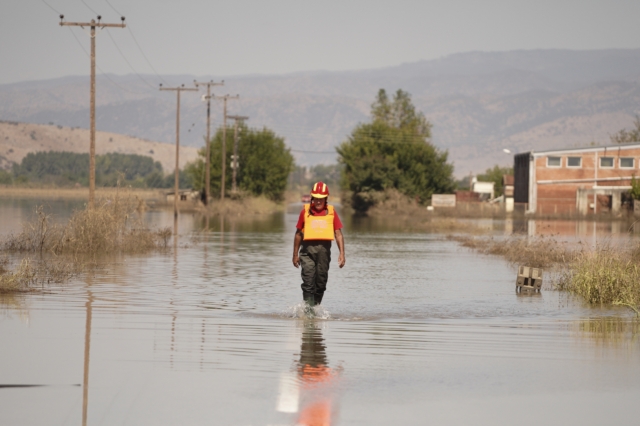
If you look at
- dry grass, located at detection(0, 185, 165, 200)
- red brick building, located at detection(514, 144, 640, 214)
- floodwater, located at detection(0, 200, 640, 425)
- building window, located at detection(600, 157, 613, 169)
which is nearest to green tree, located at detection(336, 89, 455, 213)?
red brick building, located at detection(514, 144, 640, 214)

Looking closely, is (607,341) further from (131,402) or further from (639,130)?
(639,130)

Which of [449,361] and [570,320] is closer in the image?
[449,361]

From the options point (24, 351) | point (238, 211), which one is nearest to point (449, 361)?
point (24, 351)

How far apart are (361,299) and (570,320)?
4681 mm

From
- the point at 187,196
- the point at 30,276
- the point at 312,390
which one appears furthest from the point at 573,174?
the point at 312,390

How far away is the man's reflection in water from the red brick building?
75843 millimetres

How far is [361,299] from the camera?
19.8 metres

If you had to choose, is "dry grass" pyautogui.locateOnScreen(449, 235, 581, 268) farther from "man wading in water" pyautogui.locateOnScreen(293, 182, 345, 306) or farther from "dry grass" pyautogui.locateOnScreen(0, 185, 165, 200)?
"dry grass" pyautogui.locateOnScreen(0, 185, 165, 200)

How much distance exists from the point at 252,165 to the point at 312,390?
279 feet

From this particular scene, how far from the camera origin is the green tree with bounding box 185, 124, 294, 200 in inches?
3617

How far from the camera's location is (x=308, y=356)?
12.0m

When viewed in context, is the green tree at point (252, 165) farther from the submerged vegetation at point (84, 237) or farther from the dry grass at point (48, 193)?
the submerged vegetation at point (84, 237)

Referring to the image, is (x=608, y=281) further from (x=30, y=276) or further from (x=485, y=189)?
(x=485, y=189)

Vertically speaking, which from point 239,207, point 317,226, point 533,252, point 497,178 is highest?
point 497,178
